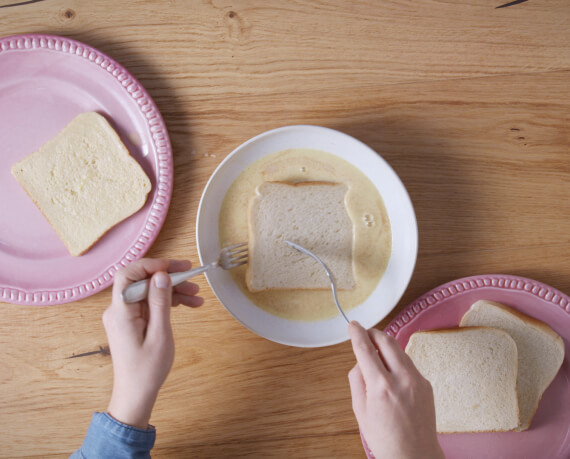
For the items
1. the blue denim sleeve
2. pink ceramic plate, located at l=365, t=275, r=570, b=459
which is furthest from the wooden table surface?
the blue denim sleeve

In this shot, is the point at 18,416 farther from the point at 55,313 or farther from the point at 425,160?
the point at 425,160

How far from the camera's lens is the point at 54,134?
3.46 ft

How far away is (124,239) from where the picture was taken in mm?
1044

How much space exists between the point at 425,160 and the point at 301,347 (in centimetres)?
54

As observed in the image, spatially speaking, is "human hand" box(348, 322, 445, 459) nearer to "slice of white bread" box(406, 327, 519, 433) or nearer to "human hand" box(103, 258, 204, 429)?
"slice of white bread" box(406, 327, 519, 433)

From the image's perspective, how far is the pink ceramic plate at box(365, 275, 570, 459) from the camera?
102cm

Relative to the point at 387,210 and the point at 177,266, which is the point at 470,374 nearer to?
the point at 387,210

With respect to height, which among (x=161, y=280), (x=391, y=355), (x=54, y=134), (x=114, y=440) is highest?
(x=54, y=134)

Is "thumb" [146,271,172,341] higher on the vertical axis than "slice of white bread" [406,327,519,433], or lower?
higher

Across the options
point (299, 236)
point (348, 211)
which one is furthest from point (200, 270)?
point (348, 211)

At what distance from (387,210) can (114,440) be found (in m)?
0.76

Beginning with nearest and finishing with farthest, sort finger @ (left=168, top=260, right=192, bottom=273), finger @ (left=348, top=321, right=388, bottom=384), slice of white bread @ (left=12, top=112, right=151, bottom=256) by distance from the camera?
1. finger @ (left=348, top=321, right=388, bottom=384)
2. finger @ (left=168, top=260, right=192, bottom=273)
3. slice of white bread @ (left=12, top=112, right=151, bottom=256)

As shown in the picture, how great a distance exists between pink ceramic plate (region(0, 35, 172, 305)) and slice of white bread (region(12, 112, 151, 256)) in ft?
0.09

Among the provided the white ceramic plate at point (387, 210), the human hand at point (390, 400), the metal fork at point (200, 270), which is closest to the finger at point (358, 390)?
the human hand at point (390, 400)
